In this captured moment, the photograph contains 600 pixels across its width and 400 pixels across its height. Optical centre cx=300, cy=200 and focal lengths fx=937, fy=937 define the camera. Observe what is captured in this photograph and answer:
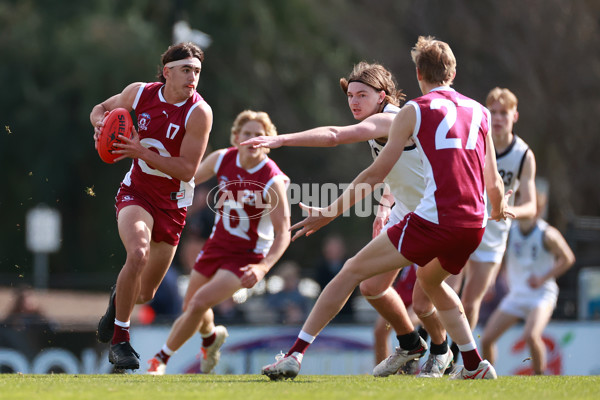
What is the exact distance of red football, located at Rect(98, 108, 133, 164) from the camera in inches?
269

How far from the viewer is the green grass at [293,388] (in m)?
5.29

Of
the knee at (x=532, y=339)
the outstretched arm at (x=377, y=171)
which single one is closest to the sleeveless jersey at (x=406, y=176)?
the outstretched arm at (x=377, y=171)

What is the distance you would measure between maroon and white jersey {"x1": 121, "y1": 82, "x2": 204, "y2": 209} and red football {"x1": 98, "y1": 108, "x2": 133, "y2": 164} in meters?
0.27

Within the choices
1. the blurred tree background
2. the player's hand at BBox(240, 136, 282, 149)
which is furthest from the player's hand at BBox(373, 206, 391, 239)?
the blurred tree background

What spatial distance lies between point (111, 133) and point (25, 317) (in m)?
5.56

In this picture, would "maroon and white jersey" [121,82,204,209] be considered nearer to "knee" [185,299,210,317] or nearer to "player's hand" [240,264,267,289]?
"player's hand" [240,264,267,289]

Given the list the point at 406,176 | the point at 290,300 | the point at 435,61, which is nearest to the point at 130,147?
the point at 406,176

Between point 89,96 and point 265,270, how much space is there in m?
13.1

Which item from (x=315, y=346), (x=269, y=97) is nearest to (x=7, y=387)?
(x=315, y=346)

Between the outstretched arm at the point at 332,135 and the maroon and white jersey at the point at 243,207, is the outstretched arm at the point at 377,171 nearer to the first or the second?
the outstretched arm at the point at 332,135

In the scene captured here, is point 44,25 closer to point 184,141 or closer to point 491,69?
point 491,69

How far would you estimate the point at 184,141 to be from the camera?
700cm

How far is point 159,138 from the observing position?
7.10 meters

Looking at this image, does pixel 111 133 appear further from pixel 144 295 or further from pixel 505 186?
pixel 505 186
